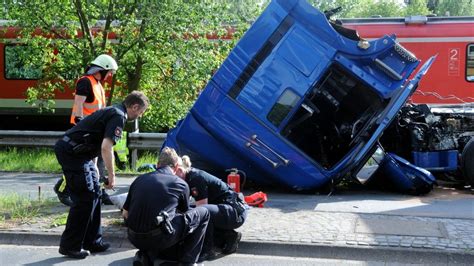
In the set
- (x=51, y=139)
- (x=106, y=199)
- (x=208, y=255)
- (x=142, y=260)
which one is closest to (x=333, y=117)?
(x=106, y=199)

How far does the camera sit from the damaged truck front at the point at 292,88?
25.7 ft

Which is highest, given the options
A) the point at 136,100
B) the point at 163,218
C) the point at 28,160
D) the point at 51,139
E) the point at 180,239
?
the point at 136,100

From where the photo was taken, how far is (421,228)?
20.7ft

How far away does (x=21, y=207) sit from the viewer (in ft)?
23.7

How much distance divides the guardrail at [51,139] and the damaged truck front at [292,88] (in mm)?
3072

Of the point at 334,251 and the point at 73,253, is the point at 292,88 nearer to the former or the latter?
the point at 334,251

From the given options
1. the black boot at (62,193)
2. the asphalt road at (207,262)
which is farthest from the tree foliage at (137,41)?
the asphalt road at (207,262)

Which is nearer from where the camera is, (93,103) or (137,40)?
(93,103)

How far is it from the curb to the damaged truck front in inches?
88.7

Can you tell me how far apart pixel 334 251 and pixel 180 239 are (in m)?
1.64

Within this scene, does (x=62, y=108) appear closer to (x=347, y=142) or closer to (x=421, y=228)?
(x=347, y=142)

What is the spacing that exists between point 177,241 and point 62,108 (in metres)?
11.9

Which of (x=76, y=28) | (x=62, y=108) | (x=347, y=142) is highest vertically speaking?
(x=76, y=28)

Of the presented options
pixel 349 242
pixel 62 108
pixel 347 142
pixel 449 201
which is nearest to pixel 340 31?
pixel 347 142
